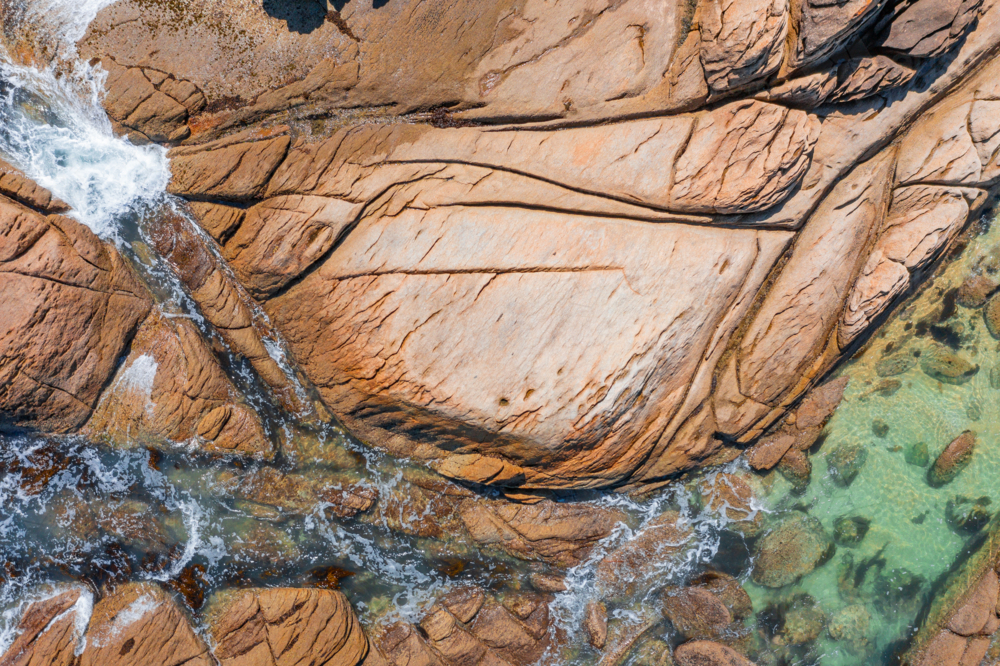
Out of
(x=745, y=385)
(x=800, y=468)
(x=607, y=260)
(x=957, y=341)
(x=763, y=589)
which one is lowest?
(x=763, y=589)

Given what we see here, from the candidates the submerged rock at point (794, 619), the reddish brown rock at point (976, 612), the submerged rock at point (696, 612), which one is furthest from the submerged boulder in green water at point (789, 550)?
the reddish brown rock at point (976, 612)

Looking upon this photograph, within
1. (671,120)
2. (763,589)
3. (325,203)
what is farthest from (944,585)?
(325,203)

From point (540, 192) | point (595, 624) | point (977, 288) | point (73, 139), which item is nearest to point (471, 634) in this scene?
point (595, 624)

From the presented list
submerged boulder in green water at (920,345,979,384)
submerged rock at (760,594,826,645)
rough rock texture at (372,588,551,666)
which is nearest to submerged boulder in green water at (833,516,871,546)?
submerged rock at (760,594,826,645)

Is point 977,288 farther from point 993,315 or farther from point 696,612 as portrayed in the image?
point 696,612

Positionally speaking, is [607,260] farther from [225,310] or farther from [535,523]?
[225,310]

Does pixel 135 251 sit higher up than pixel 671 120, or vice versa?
pixel 671 120

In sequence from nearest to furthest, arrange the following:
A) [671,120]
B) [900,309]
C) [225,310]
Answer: [671,120] < [225,310] < [900,309]

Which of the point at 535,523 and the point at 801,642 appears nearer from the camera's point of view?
the point at 535,523

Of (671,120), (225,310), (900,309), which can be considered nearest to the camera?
(671,120)
